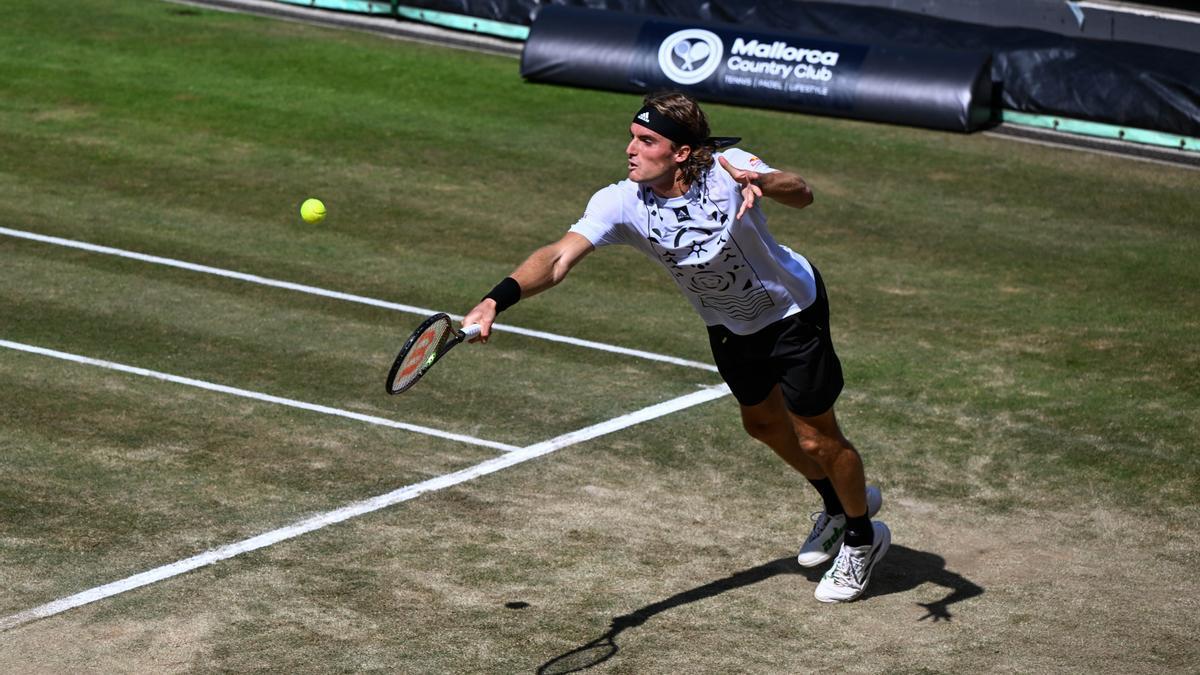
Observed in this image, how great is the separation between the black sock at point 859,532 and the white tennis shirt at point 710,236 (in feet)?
4.08

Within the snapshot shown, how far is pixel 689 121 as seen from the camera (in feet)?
25.4

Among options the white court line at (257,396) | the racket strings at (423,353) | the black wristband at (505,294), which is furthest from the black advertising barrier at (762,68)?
the racket strings at (423,353)

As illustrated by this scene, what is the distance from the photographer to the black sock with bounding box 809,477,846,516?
8820 mm

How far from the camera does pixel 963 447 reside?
1073 centimetres

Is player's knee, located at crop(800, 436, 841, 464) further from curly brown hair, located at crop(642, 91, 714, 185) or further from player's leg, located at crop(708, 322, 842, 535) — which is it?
curly brown hair, located at crop(642, 91, 714, 185)

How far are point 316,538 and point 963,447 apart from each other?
4399 millimetres

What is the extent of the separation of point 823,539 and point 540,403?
3.15 m

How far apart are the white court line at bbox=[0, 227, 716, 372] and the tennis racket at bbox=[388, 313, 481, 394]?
16.5 feet

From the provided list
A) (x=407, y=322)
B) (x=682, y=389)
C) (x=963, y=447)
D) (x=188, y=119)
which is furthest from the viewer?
(x=188, y=119)

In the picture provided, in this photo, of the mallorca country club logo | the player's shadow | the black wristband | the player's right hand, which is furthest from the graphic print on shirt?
the mallorca country club logo

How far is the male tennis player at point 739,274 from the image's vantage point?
7746mm

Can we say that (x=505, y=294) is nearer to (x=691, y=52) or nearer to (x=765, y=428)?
(x=765, y=428)

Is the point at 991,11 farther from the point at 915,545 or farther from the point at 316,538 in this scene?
the point at 316,538

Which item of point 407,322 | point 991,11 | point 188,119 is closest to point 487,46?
point 188,119
